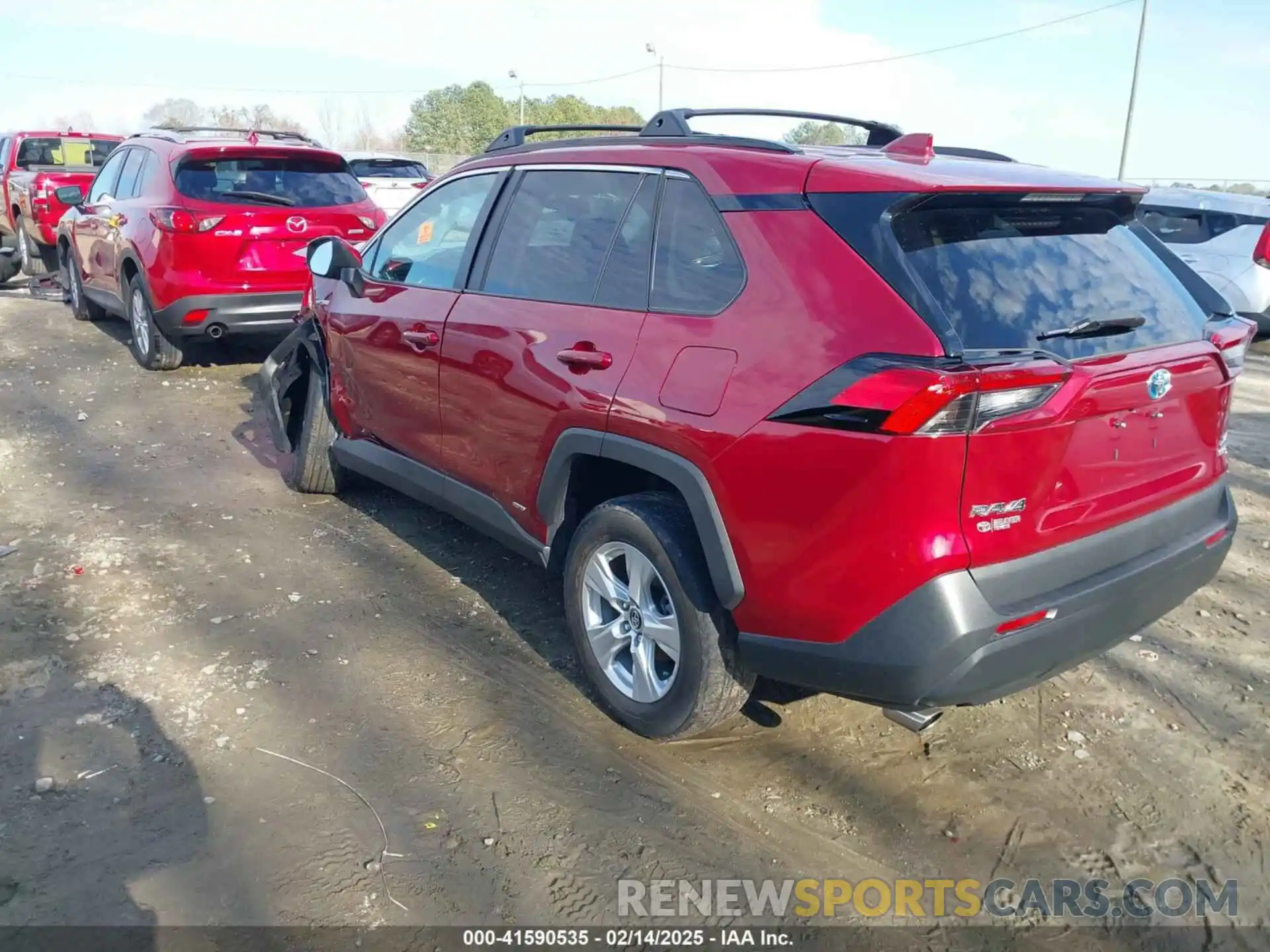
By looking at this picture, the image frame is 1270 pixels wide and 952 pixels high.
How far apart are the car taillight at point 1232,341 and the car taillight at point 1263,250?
8006 mm

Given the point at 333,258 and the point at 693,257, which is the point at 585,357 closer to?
the point at 693,257

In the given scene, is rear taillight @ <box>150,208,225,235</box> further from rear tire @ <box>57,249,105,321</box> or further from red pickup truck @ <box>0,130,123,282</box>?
red pickup truck @ <box>0,130,123,282</box>

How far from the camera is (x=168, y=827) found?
2764 mm

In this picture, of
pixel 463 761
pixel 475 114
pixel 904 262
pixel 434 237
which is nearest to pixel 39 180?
pixel 434 237

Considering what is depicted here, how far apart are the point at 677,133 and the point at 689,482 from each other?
130cm

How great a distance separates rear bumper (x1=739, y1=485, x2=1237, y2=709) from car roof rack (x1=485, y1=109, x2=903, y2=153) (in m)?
1.38

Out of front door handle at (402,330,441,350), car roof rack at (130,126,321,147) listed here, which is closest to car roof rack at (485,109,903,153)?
front door handle at (402,330,441,350)

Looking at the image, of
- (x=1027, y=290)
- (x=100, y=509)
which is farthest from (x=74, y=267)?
(x=1027, y=290)

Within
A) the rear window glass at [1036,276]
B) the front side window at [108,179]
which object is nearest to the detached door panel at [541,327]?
the rear window glass at [1036,276]

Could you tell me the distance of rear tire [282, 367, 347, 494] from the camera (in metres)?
5.10

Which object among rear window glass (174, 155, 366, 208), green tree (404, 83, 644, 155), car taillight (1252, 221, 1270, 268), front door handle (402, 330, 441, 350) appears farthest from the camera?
green tree (404, 83, 644, 155)

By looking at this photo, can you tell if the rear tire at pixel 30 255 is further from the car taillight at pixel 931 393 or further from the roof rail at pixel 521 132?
the car taillight at pixel 931 393

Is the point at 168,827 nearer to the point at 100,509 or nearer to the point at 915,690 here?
the point at 915,690

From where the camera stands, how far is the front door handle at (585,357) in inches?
121
